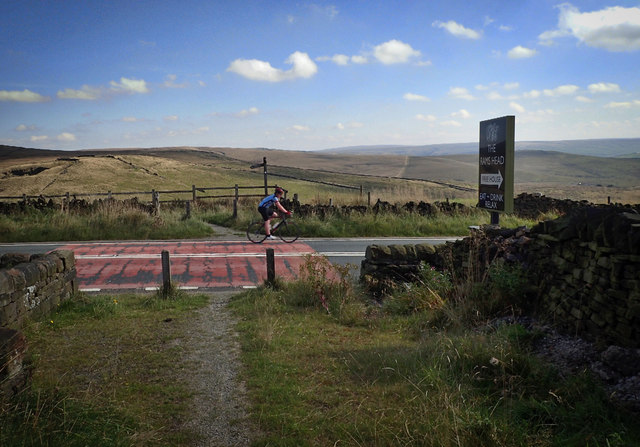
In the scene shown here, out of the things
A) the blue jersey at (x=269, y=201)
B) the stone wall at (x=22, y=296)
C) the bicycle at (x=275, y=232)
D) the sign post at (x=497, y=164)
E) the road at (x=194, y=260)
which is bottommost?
the road at (x=194, y=260)

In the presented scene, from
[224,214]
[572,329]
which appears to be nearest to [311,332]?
[572,329]

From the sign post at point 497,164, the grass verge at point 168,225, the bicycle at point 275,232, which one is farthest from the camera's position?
the grass verge at point 168,225

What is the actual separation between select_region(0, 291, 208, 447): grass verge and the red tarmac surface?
2.16 meters

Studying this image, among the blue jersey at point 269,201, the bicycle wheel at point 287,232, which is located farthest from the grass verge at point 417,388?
the bicycle wheel at point 287,232

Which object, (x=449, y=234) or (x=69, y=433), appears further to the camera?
(x=449, y=234)

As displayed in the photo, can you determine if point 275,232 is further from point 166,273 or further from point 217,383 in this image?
point 217,383

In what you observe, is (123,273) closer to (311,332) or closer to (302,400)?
(311,332)

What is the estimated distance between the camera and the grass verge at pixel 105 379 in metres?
4.03

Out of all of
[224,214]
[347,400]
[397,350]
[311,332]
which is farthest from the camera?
[224,214]

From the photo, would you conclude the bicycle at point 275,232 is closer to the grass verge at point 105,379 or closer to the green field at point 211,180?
the green field at point 211,180

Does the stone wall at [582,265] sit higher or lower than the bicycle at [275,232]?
higher

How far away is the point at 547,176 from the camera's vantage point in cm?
13025

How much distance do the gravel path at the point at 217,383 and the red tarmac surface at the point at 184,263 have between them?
7.84 ft

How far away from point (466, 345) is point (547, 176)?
138 m
